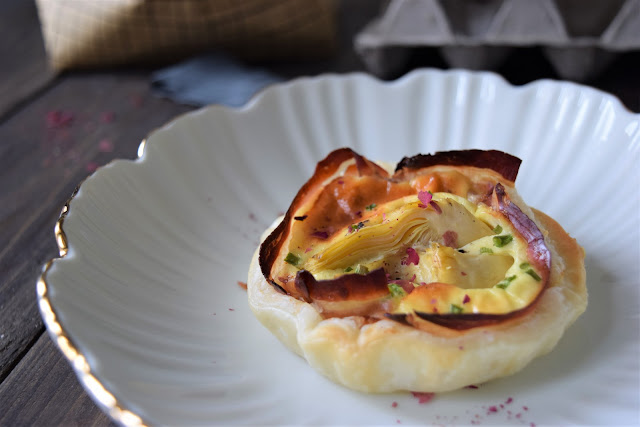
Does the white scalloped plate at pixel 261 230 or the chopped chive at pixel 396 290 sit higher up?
the chopped chive at pixel 396 290

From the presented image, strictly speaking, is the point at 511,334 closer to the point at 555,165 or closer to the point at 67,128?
the point at 555,165

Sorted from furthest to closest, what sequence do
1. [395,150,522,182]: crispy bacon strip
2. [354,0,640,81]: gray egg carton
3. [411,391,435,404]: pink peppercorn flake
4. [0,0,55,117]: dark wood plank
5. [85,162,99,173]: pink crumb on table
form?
[0,0,55,117]: dark wood plank
[354,0,640,81]: gray egg carton
[85,162,99,173]: pink crumb on table
[395,150,522,182]: crispy bacon strip
[411,391,435,404]: pink peppercorn flake

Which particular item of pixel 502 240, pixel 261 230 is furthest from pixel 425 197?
pixel 261 230

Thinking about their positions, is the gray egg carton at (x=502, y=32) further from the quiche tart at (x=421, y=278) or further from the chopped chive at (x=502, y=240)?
the chopped chive at (x=502, y=240)

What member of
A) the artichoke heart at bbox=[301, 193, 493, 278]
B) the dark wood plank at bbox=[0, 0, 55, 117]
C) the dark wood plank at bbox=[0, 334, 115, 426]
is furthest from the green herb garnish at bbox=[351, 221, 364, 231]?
the dark wood plank at bbox=[0, 0, 55, 117]

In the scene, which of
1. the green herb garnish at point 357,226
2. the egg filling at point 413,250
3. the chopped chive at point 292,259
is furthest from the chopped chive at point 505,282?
the chopped chive at point 292,259

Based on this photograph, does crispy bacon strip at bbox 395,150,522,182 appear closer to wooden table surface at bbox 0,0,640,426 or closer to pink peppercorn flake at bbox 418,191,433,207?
pink peppercorn flake at bbox 418,191,433,207
